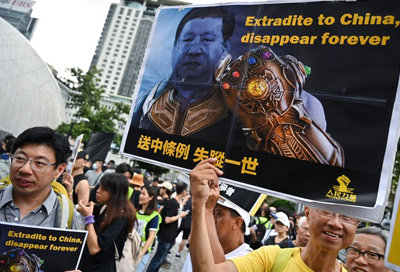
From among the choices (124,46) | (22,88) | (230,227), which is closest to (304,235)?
(230,227)

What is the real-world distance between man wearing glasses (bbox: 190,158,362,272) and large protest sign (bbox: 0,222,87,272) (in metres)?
0.71

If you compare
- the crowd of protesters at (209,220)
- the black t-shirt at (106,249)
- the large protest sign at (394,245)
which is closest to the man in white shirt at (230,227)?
the crowd of protesters at (209,220)

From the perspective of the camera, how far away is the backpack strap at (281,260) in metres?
2.12

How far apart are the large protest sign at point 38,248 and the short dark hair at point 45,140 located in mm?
507

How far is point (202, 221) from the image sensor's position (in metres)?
2.01

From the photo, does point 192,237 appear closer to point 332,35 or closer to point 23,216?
point 23,216

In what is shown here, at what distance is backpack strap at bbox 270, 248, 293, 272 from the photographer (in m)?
2.12

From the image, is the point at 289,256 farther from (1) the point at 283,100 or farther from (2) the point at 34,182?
(2) the point at 34,182

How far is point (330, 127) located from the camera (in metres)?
2.04

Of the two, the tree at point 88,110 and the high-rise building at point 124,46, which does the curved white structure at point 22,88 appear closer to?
the tree at point 88,110

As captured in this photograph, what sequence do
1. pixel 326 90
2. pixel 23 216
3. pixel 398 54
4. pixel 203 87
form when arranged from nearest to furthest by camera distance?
1. pixel 398 54
2. pixel 326 90
3. pixel 23 216
4. pixel 203 87

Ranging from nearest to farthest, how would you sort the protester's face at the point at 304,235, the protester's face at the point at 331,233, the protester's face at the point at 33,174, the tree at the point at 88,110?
1. the protester's face at the point at 331,233
2. the protester's face at the point at 33,174
3. the protester's face at the point at 304,235
4. the tree at the point at 88,110

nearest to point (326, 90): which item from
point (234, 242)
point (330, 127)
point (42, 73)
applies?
point (330, 127)

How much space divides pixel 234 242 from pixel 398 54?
6.32ft
